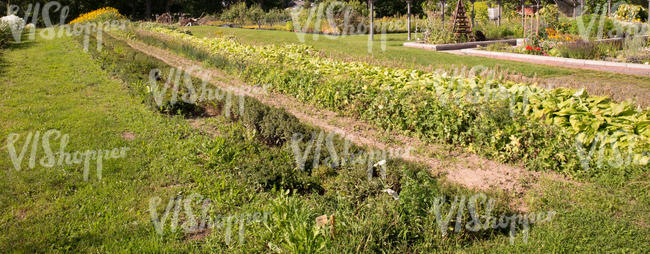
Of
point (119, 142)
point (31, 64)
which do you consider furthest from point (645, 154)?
point (31, 64)

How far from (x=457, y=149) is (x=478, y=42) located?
11.1 m

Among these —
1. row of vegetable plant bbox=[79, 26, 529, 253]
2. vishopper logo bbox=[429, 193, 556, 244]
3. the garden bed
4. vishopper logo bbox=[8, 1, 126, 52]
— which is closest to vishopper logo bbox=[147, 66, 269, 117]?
row of vegetable plant bbox=[79, 26, 529, 253]

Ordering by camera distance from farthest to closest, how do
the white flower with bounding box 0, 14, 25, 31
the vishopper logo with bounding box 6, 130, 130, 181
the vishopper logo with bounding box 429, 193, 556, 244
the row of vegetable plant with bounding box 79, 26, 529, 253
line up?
the white flower with bounding box 0, 14, 25, 31
the vishopper logo with bounding box 6, 130, 130, 181
the vishopper logo with bounding box 429, 193, 556, 244
the row of vegetable plant with bounding box 79, 26, 529, 253

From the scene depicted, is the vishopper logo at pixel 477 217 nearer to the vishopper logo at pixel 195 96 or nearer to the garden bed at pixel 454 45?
the vishopper logo at pixel 195 96

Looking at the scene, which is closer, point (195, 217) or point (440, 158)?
point (195, 217)

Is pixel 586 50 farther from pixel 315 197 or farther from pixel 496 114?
pixel 315 197

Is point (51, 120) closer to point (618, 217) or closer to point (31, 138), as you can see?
point (31, 138)

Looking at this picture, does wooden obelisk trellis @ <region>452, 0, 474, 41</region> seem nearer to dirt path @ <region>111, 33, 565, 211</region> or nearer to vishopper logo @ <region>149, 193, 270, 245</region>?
dirt path @ <region>111, 33, 565, 211</region>

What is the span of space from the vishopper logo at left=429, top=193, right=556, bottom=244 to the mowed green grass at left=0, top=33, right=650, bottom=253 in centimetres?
10

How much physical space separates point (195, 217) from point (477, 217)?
229 centimetres

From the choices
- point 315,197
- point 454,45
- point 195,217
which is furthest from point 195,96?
point 454,45

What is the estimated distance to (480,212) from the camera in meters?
3.39

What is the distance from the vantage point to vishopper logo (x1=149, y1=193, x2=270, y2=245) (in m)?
3.46

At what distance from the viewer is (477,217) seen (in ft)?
10.9
